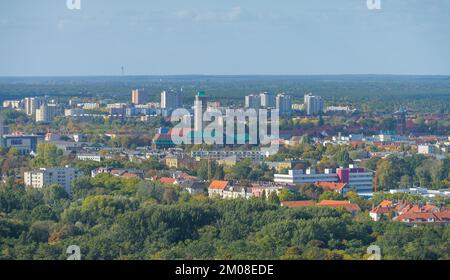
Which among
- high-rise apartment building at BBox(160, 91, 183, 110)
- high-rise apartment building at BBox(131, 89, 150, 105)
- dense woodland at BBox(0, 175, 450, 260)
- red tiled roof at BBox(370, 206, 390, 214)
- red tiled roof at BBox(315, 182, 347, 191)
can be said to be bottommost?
high-rise apartment building at BBox(131, 89, 150, 105)

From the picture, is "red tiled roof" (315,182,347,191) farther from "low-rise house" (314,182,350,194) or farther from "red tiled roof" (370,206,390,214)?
"red tiled roof" (370,206,390,214)

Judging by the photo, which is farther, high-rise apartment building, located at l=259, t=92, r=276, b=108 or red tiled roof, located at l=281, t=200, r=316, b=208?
high-rise apartment building, located at l=259, t=92, r=276, b=108

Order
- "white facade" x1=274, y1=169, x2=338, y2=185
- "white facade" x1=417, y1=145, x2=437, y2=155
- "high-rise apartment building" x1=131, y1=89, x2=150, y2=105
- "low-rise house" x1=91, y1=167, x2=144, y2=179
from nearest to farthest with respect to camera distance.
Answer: "low-rise house" x1=91, y1=167, x2=144, y2=179 → "white facade" x1=274, y1=169, x2=338, y2=185 → "white facade" x1=417, y1=145, x2=437, y2=155 → "high-rise apartment building" x1=131, y1=89, x2=150, y2=105

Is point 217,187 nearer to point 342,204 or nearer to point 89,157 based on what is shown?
point 342,204

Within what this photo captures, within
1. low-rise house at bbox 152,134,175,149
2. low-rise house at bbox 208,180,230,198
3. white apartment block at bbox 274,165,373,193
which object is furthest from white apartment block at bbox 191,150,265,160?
low-rise house at bbox 208,180,230,198

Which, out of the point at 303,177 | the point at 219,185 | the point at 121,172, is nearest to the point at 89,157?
the point at 121,172

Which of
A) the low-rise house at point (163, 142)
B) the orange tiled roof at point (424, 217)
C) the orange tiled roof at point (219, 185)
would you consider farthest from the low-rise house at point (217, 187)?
the low-rise house at point (163, 142)

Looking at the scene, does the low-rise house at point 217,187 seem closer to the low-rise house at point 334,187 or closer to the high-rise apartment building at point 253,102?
the low-rise house at point 334,187

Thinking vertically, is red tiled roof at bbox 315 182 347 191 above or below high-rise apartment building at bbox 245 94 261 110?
above
